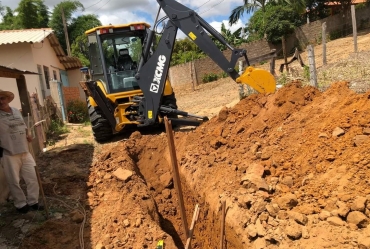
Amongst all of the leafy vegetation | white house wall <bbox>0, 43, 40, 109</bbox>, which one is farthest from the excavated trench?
the leafy vegetation

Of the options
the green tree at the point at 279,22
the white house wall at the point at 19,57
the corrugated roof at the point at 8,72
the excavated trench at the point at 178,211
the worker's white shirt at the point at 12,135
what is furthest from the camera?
the green tree at the point at 279,22

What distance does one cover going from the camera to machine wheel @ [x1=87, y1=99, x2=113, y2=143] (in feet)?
28.0

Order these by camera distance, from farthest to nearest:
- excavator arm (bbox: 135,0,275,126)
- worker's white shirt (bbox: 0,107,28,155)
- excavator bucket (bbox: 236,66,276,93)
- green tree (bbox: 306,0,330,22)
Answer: green tree (bbox: 306,0,330,22) → excavator arm (bbox: 135,0,275,126) → excavator bucket (bbox: 236,66,276,93) → worker's white shirt (bbox: 0,107,28,155)

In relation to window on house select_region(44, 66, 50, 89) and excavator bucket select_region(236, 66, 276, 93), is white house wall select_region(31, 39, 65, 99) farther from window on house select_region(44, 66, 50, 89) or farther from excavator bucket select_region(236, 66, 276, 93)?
excavator bucket select_region(236, 66, 276, 93)

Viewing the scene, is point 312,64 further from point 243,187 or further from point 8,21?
point 8,21

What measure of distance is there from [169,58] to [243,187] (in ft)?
13.4

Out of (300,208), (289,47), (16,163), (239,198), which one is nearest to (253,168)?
(239,198)

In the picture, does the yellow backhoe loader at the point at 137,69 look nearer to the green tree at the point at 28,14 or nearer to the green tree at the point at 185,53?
the green tree at the point at 185,53

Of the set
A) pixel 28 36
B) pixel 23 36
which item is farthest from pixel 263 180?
pixel 23 36

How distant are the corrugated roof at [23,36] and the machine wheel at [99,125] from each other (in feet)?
21.9

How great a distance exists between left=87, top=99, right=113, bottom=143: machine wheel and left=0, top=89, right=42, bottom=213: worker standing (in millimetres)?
3581

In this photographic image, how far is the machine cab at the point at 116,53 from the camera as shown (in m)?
8.28

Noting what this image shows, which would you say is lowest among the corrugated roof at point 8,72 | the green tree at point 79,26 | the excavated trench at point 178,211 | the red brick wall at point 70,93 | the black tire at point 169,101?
the excavated trench at point 178,211

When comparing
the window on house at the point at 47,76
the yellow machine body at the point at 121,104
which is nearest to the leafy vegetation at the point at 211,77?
the window on house at the point at 47,76
